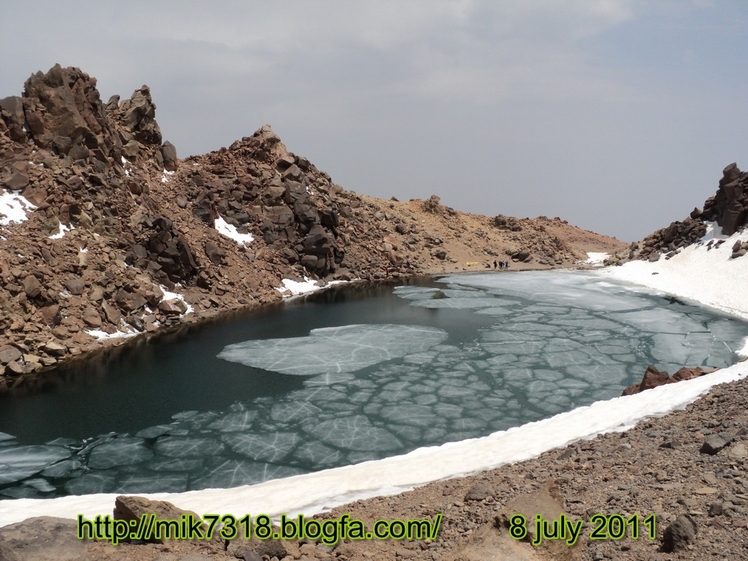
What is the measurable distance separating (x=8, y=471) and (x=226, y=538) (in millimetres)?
8025

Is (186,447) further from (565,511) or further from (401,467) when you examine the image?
(565,511)

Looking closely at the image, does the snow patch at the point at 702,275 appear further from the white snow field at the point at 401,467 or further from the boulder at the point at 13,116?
the boulder at the point at 13,116

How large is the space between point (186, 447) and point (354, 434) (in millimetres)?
3942

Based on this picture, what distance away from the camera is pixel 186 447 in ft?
41.8

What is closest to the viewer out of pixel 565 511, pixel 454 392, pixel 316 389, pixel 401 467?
pixel 565 511

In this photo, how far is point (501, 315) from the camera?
28.1 meters

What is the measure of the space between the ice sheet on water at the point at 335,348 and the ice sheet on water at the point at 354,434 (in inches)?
175

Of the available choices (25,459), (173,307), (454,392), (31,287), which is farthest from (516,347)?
(31,287)

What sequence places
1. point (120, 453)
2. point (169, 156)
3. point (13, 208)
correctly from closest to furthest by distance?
point (120, 453) < point (13, 208) < point (169, 156)

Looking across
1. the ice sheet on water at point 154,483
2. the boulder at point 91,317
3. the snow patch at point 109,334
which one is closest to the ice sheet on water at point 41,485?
the ice sheet on water at point 154,483

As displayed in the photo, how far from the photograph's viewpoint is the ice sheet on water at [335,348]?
19.3 m

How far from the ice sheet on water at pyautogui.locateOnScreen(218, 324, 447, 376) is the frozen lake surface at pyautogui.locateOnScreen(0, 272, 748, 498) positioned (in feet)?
0.29

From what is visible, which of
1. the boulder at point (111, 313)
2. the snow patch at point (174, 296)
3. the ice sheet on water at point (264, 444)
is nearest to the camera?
the ice sheet on water at point (264, 444)

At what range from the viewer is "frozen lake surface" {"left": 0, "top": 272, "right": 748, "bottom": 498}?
12.0 metres
